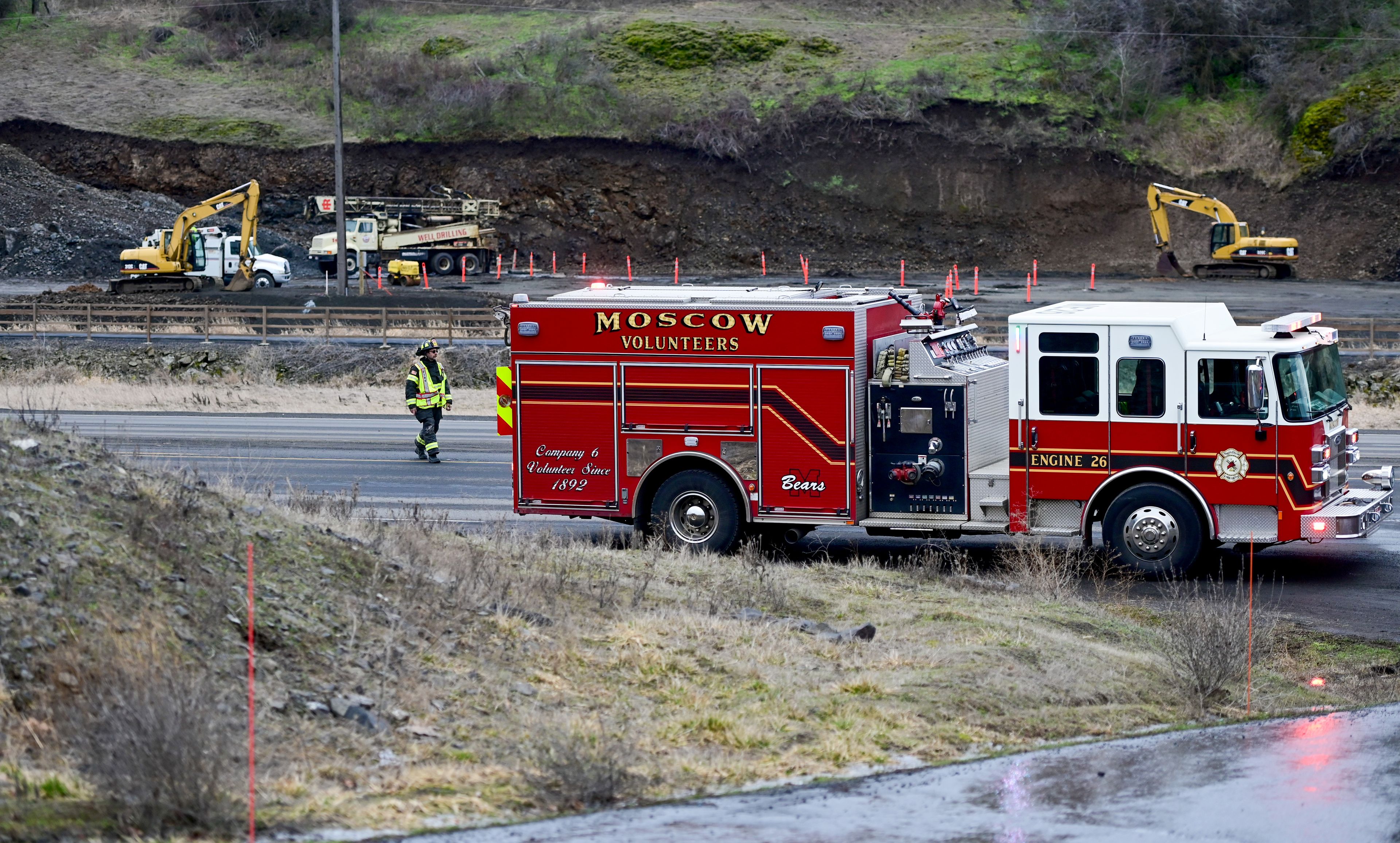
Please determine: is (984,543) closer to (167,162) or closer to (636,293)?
(636,293)

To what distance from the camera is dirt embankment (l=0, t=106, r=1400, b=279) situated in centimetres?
5547

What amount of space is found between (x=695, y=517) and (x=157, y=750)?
922 centimetres

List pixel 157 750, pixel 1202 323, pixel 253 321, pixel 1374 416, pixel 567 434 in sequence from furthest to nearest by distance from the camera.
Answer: pixel 253 321
pixel 1374 416
pixel 567 434
pixel 1202 323
pixel 157 750

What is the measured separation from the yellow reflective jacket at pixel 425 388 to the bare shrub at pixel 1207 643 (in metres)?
11.7

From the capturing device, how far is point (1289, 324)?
14641 millimetres

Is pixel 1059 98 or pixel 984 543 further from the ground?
pixel 1059 98

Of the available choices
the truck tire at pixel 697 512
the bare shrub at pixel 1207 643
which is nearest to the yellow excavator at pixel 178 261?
the truck tire at pixel 697 512

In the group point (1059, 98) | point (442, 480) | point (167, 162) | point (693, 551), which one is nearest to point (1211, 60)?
point (1059, 98)

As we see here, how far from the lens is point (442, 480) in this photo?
2173 cm

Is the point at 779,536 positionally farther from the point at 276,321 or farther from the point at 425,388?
the point at 276,321

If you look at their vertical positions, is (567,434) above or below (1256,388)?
below

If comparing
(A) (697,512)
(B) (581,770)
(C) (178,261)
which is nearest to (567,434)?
(A) (697,512)

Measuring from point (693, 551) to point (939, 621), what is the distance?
389cm

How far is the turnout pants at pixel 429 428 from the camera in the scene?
2223 centimetres
